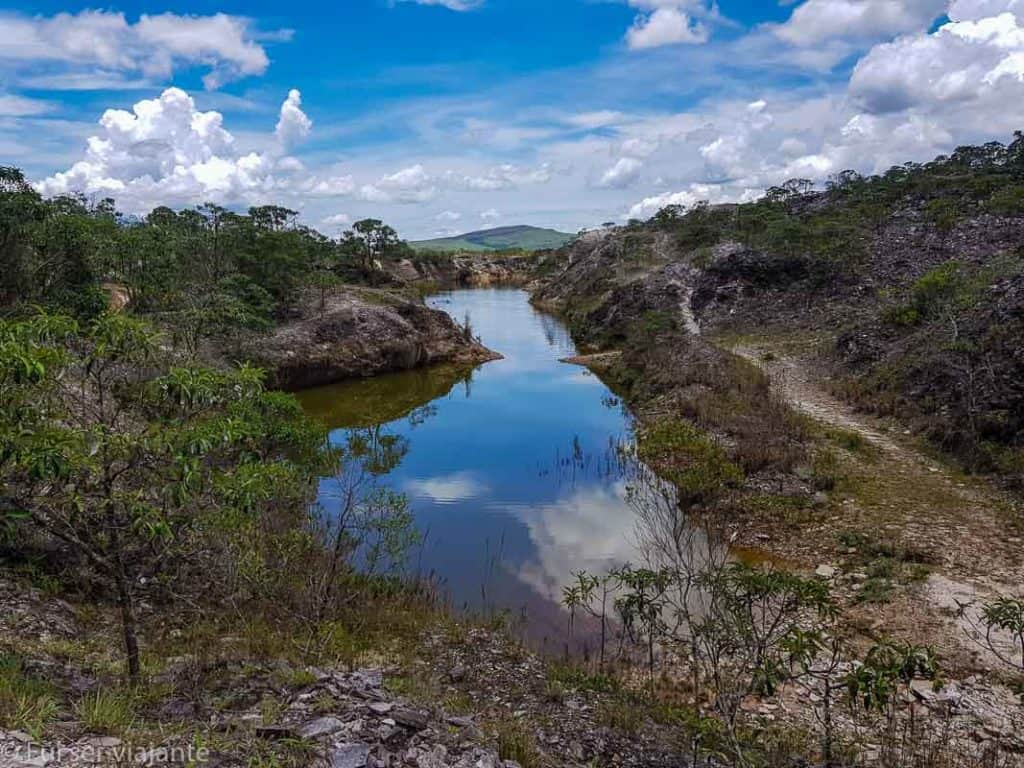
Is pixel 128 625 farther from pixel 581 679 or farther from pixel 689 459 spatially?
pixel 689 459

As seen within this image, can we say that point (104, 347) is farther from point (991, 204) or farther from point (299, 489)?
point (991, 204)

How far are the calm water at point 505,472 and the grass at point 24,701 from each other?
6.61 m

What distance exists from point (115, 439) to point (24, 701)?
2066 millimetres

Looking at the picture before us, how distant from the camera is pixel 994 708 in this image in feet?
25.3

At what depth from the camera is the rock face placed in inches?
1085

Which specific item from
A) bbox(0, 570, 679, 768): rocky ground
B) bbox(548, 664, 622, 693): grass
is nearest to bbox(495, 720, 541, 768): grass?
bbox(0, 570, 679, 768): rocky ground

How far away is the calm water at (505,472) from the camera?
490 inches

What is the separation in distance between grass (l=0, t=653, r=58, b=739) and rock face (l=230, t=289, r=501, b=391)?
2049 centimetres

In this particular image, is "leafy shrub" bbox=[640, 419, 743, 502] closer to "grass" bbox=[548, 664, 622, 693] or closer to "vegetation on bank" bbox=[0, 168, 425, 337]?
"grass" bbox=[548, 664, 622, 693]

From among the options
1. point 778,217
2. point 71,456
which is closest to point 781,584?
point 71,456

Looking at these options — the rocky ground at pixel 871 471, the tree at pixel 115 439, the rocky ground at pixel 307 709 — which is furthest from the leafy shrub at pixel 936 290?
the tree at pixel 115 439

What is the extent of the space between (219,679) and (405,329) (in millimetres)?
27483

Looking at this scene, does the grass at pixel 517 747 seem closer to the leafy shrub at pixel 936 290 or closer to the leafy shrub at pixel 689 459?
the leafy shrub at pixel 689 459

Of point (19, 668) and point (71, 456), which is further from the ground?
point (71, 456)
